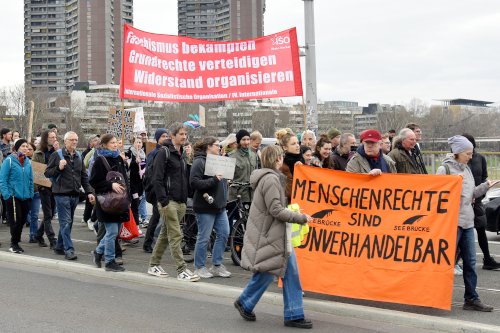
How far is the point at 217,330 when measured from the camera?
655 centimetres

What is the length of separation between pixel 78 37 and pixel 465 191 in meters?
179

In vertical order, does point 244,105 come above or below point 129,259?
above

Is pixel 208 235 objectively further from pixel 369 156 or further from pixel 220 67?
pixel 220 67

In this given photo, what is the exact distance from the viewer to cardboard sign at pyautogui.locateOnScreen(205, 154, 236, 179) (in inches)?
335

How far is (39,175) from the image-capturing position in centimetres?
1166

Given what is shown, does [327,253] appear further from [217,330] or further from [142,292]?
[142,292]

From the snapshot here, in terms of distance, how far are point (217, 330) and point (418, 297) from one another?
2.03 meters

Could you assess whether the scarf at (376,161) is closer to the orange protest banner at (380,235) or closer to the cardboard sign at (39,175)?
the orange protest banner at (380,235)

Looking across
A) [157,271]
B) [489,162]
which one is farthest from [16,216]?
[489,162]

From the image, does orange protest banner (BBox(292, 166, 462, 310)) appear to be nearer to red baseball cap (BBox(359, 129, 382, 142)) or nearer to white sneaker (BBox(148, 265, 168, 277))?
red baseball cap (BBox(359, 129, 382, 142))

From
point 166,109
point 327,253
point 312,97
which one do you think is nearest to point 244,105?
point 166,109

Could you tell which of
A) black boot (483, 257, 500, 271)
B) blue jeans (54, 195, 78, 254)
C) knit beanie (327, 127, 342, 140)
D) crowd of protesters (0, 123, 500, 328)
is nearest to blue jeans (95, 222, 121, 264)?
crowd of protesters (0, 123, 500, 328)

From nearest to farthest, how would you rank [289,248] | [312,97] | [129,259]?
[289,248], [129,259], [312,97]

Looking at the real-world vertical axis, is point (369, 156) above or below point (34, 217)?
above
